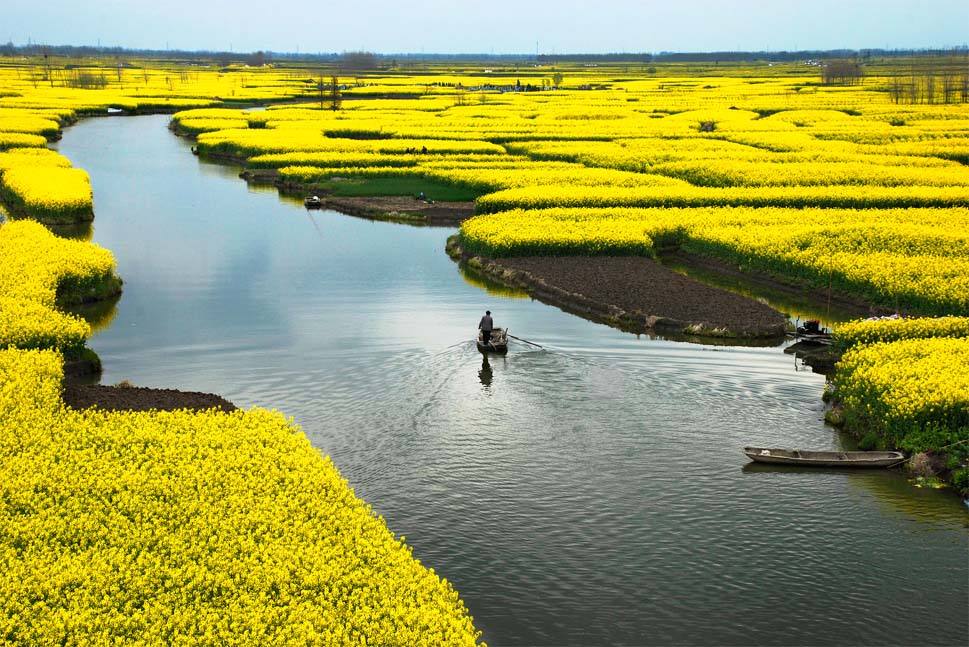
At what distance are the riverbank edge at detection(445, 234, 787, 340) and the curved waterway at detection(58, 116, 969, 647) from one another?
873mm

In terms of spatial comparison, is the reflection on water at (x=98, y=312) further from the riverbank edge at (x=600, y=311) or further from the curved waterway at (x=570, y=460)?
the riverbank edge at (x=600, y=311)

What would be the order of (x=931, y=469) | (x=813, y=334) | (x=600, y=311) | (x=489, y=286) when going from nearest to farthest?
(x=931, y=469), (x=813, y=334), (x=600, y=311), (x=489, y=286)

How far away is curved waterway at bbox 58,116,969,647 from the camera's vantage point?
1512 cm

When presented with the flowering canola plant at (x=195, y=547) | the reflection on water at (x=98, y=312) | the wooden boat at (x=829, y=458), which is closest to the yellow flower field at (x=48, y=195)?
the reflection on water at (x=98, y=312)

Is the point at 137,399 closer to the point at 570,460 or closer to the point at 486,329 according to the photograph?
the point at 486,329

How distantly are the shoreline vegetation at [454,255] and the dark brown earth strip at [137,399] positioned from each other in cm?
14

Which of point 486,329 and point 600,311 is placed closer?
point 486,329

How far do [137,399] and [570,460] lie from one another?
373 inches

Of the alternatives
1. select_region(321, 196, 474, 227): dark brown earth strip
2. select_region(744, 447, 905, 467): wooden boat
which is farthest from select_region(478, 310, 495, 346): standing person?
select_region(321, 196, 474, 227): dark brown earth strip

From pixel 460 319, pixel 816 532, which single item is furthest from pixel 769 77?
pixel 816 532

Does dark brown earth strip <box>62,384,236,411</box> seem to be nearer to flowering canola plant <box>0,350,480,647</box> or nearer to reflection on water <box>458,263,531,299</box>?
flowering canola plant <box>0,350,480,647</box>

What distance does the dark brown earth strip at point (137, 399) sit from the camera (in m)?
21.6

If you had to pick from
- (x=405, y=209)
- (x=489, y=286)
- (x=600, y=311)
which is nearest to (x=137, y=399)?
(x=600, y=311)

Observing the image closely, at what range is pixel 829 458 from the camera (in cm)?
2002
